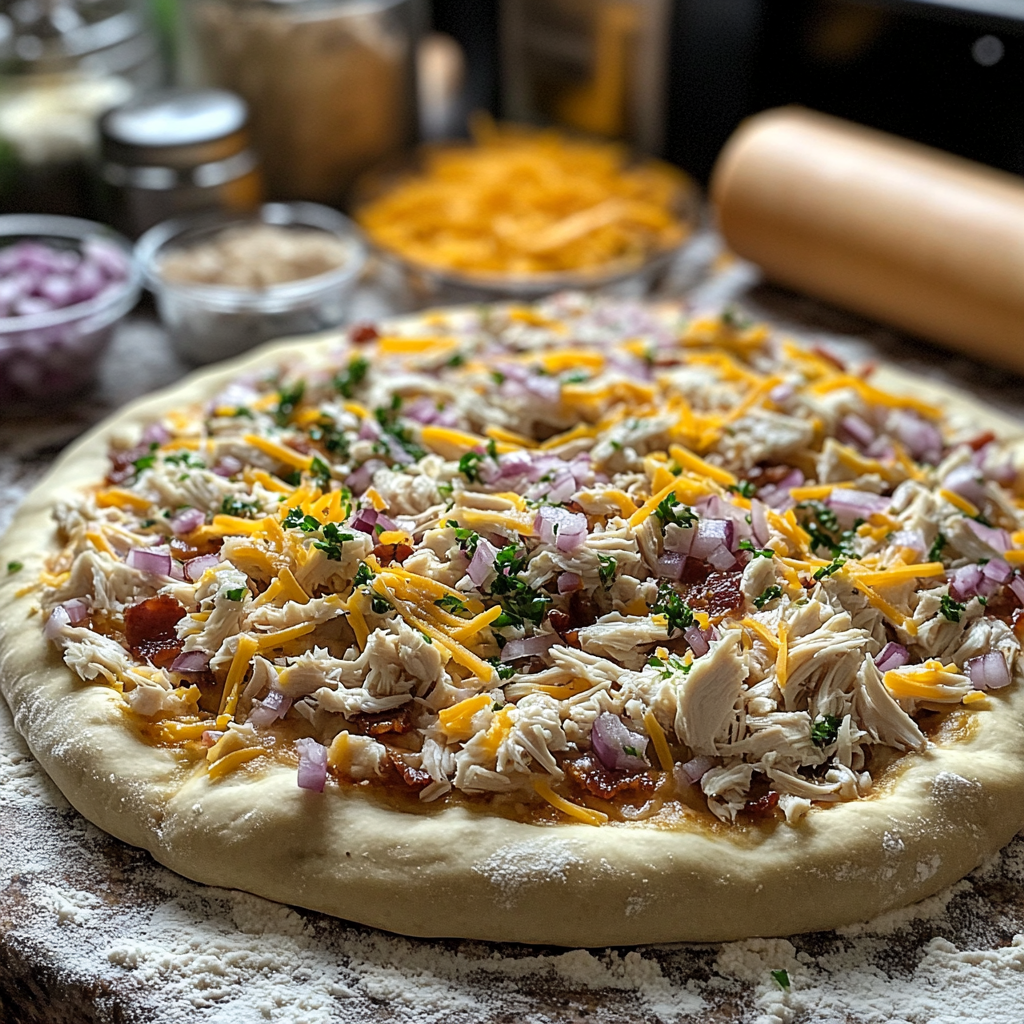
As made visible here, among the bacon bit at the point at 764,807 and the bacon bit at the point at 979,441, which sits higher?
the bacon bit at the point at 979,441

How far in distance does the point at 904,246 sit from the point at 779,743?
96.9 inches

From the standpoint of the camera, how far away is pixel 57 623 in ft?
8.34

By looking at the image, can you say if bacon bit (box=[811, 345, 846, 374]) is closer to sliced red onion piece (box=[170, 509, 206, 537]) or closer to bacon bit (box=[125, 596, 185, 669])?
sliced red onion piece (box=[170, 509, 206, 537])

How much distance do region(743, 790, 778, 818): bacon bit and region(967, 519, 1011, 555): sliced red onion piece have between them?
901 mm

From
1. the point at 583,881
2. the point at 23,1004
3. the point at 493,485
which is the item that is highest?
the point at 493,485

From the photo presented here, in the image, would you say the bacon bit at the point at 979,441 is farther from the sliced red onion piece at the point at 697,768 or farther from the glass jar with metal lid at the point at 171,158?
the glass jar with metal lid at the point at 171,158

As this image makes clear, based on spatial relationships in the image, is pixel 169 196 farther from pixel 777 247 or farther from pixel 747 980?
pixel 747 980

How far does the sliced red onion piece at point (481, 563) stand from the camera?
2.51 meters

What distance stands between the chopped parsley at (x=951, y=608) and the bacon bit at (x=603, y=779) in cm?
77

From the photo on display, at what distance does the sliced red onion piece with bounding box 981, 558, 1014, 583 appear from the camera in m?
2.64

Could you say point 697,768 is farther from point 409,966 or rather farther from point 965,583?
point 965,583

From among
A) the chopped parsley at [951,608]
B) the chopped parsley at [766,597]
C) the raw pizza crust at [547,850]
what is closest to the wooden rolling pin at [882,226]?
the chopped parsley at [951,608]

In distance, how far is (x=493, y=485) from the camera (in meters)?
2.81

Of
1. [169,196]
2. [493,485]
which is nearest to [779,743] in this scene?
[493,485]
